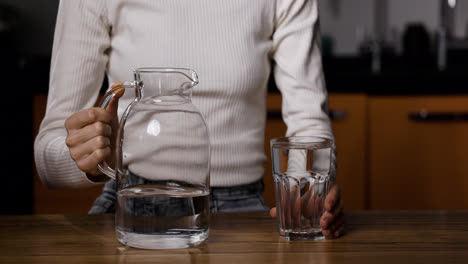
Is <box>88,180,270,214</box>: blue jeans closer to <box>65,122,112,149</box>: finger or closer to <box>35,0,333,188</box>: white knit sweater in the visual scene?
<box>35,0,333,188</box>: white knit sweater

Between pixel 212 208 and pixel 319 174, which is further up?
pixel 319 174

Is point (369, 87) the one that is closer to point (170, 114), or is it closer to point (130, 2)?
point (130, 2)

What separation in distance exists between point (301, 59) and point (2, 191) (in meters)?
1.53

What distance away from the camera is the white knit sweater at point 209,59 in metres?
1.16

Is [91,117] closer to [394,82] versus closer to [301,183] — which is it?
[301,183]

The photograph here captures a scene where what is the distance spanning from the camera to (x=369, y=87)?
7.49ft

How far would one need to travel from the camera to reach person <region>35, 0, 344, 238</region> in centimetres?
115

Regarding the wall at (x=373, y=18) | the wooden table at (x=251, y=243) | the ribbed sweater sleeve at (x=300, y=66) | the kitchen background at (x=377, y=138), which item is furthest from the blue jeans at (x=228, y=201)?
the wall at (x=373, y=18)

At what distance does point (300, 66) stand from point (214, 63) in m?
0.17

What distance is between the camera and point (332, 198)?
0.78 m

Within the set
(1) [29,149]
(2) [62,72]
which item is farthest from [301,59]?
(1) [29,149]

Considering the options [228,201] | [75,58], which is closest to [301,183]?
[228,201]

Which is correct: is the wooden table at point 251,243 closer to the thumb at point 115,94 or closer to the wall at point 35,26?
the thumb at point 115,94

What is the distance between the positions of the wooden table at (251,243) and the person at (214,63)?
30cm
